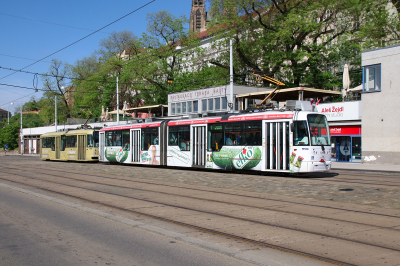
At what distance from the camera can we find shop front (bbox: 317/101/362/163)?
88.8ft

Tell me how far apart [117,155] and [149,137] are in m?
4.15

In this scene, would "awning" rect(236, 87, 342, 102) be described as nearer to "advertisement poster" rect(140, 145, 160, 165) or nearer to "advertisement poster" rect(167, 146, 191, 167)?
"advertisement poster" rect(167, 146, 191, 167)

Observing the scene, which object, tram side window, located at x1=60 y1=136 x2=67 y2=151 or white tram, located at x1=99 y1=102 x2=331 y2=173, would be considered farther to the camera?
tram side window, located at x1=60 y1=136 x2=67 y2=151

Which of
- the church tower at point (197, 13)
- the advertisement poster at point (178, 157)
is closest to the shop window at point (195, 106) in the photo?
the advertisement poster at point (178, 157)

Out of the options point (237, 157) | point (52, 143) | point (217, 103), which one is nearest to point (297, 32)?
point (217, 103)

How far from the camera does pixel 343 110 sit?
27.6 meters

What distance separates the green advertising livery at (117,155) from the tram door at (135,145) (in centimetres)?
100

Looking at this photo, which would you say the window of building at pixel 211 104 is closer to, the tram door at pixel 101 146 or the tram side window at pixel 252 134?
the tram door at pixel 101 146

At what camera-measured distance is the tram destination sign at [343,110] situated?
88.3 feet

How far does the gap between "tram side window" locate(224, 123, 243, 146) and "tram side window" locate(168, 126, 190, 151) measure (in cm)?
291

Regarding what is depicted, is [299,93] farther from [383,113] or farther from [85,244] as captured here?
[85,244]

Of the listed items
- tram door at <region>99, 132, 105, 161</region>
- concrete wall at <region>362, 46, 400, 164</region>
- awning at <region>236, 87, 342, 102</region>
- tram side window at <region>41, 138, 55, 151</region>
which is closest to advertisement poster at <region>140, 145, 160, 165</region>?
tram door at <region>99, 132, 105, 161</region>

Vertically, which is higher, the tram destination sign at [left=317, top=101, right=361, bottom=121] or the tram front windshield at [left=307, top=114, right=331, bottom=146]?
the tram destination sign at [left=317, top=101, right=361, bottom=121]

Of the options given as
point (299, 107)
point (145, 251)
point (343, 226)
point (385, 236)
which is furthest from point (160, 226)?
point (299, 107)
